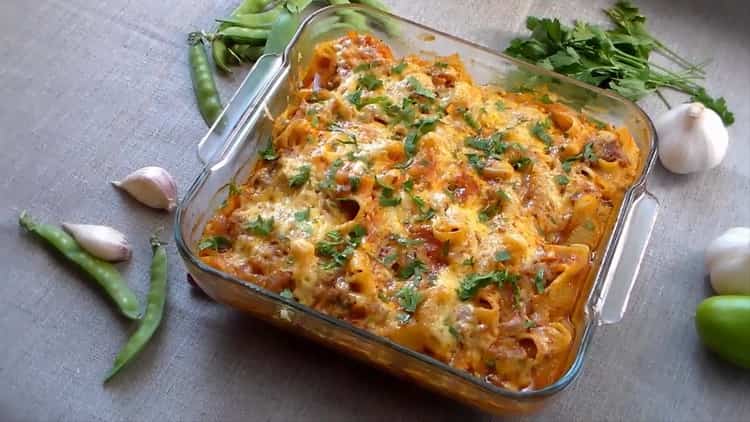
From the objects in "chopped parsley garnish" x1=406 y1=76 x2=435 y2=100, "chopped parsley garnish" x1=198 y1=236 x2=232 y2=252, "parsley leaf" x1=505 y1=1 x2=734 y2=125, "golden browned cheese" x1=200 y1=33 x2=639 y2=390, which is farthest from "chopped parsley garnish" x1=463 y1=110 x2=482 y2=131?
"chopped parsley garnish" x1=198 y1=236 x2=232 y2=252

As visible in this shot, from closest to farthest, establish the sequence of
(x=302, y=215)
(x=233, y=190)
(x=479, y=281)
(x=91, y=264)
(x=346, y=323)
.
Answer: (x=346, y=323), (x=479, y=281), (x=302, y=215), (x=233, y=190), (x=91, y=264)

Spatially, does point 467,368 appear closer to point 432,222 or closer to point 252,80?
point 432,222

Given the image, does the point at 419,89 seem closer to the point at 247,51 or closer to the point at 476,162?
the point at 476,162

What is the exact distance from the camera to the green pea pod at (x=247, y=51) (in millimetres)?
2660

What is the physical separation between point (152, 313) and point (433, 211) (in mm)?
764

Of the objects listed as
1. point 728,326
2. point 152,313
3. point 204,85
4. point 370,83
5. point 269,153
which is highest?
point 370,83

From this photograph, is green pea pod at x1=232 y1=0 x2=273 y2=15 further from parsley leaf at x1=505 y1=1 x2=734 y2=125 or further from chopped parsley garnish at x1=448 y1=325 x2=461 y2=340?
chopped parsley garnish at x1=448 y1=325 x2=461 y2=340

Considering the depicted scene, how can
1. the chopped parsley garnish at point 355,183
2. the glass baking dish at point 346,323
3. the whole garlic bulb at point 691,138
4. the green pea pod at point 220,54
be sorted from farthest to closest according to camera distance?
the green pea pod at point 220,54, the whole garlic bulb at point 691,138, the chopped parsley garnish at point 355,183, the glass baking dish at point 346,323

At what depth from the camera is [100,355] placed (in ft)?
6.77

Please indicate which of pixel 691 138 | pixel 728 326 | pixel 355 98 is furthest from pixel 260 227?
pixel 691 138

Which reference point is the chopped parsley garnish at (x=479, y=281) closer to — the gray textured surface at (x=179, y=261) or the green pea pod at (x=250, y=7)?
the gray textured surface at (x=179, y=261)

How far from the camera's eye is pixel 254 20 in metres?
2.68

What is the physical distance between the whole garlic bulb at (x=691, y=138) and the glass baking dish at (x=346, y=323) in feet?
0.86

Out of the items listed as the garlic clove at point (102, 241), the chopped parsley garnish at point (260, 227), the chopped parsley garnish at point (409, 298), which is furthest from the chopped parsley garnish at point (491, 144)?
the garlic clove at point (102, 241)
